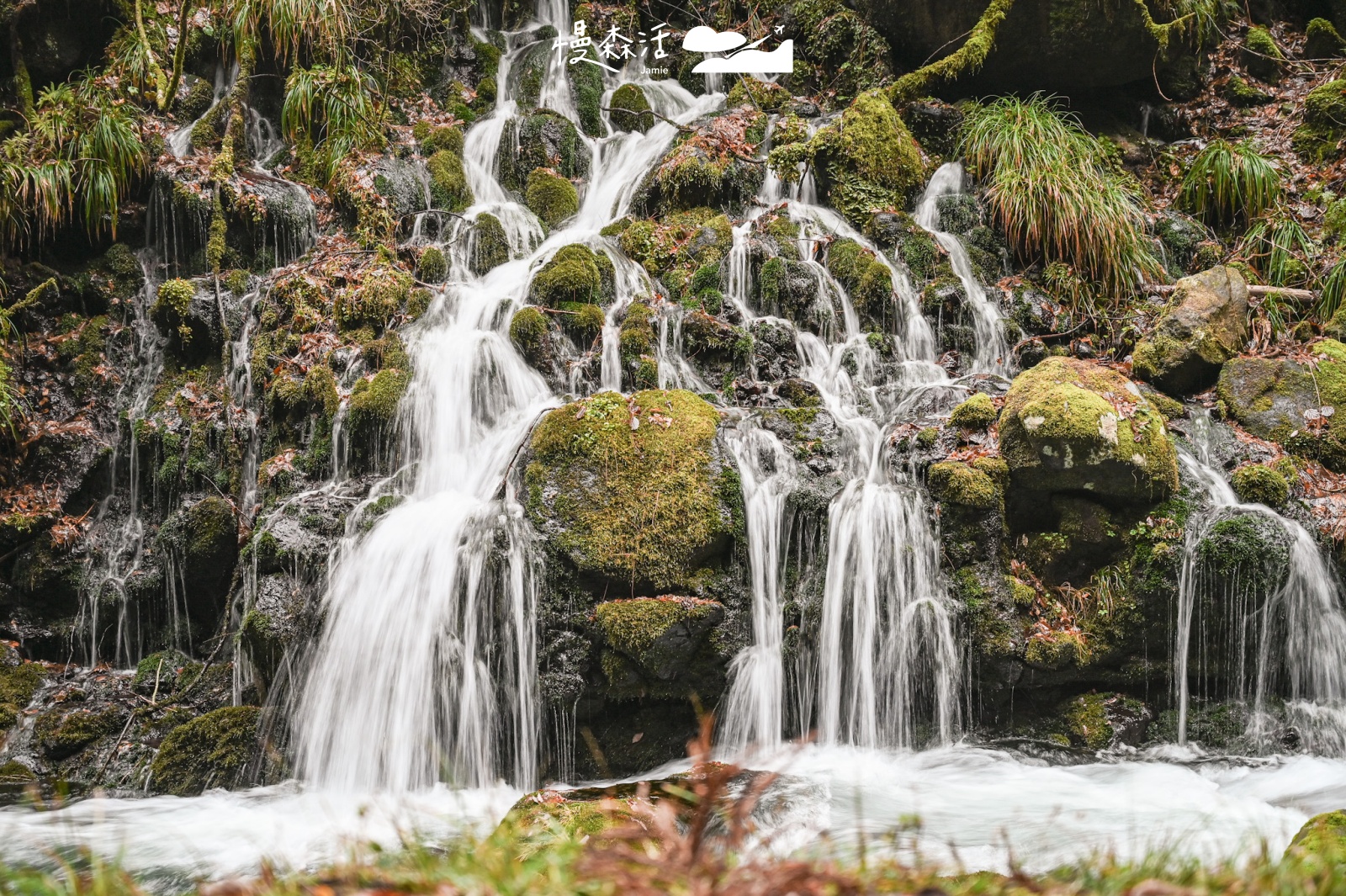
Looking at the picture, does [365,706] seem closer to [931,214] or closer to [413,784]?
[413,784]

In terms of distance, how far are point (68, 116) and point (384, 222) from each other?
13.8ft

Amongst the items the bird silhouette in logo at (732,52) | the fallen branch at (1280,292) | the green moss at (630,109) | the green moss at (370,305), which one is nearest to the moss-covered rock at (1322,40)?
the fallen branch at (1280,292)

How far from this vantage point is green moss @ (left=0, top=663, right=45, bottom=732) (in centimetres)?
646

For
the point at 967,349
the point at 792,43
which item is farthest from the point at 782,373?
the point at 792,43

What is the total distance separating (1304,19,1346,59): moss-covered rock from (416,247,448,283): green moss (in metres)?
13.1

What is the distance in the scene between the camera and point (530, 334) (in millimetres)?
7586

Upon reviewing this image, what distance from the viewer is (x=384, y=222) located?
971 cm

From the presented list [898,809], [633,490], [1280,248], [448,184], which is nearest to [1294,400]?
[1280,248]

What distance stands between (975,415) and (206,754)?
6135 mm

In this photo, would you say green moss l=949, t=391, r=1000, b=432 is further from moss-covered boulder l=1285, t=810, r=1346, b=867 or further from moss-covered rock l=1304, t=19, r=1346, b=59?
moss-covered rock l=1304, t=19, r=1346, b=59

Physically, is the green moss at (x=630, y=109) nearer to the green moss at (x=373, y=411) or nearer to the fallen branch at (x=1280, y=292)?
the green moss at (x=373, y=411)

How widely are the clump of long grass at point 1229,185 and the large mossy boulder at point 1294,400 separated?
360cm

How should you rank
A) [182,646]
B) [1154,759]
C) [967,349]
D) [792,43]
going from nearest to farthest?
[1154,759], [182,646], [967,349], [792,43]

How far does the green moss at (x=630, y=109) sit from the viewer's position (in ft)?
40.2
